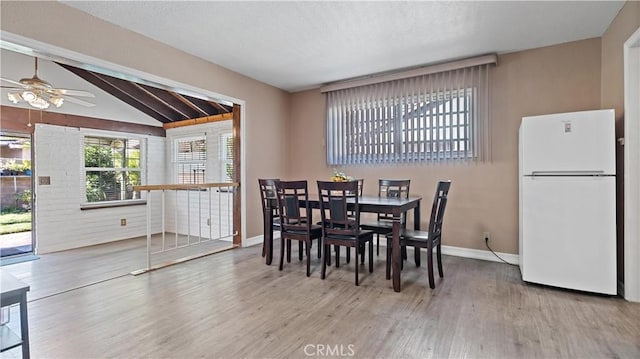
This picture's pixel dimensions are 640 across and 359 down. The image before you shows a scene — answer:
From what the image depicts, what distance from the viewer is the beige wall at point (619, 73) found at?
262 cm

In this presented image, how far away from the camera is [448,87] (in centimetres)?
409

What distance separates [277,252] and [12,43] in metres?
3.37

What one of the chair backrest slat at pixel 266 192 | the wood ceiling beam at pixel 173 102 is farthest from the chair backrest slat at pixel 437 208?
the wood ceiling beam at pixel 173 102

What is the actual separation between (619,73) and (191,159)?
20.1 ft

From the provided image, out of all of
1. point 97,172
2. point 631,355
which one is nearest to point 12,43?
point 97,172

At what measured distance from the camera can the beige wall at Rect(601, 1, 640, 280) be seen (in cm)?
262

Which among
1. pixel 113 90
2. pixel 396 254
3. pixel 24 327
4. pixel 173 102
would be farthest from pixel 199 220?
pixel 24 327

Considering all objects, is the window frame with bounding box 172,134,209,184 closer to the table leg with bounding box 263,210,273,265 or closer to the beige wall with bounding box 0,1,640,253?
the beige wall with bounding box 0,1,640,253

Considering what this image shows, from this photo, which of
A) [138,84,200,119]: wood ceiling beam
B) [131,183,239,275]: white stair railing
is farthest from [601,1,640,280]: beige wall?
[138,84,200,119]: wood ceiling beam

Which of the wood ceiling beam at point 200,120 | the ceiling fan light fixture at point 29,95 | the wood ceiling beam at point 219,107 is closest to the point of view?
the ceiling fan light fixture at point 29,95

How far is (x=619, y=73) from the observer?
2863 mm

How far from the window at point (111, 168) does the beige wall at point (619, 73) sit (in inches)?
272

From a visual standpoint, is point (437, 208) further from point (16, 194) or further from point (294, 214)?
point (16, 194)

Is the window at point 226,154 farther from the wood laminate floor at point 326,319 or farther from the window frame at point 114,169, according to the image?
the wood laminate floor at point 326,319
